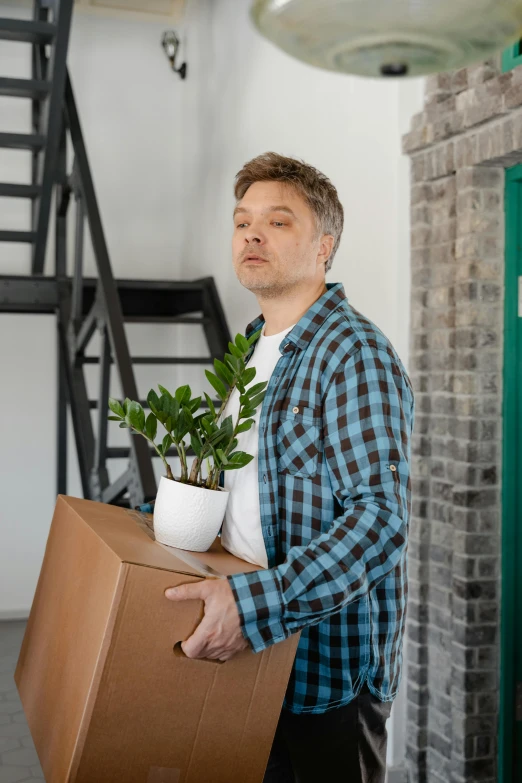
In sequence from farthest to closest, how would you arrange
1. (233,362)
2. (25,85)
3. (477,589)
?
(25,85), (477,589), (233,362)

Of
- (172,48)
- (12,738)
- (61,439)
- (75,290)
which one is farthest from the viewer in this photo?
(172,48)

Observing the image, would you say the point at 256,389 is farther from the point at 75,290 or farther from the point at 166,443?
the point at 75,290

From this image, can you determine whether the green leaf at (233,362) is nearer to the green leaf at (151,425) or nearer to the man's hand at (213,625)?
the green leaf at (151,425)

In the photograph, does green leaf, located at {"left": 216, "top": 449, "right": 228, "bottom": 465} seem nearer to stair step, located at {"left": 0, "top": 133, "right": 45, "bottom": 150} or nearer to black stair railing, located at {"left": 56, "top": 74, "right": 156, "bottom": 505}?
black stair railing, located at {"left": 56, "top": 74, "right": 156, "bottom": 505}

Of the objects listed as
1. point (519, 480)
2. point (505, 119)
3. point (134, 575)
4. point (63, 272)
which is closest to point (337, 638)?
point (134, 575)

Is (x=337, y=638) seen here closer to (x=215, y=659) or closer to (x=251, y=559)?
(x=251, y=559)

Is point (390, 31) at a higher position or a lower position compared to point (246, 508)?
higher

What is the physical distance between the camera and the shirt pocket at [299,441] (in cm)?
152

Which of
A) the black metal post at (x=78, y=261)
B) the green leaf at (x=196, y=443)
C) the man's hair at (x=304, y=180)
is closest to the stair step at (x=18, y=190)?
Answer: the black metal post at (x=78, y=261)

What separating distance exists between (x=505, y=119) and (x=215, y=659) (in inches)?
68.6

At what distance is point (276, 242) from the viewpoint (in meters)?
1.71

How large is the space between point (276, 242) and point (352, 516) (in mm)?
594

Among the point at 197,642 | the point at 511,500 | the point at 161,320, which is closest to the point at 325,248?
the point at 197,642

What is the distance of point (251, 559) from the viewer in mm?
1590
